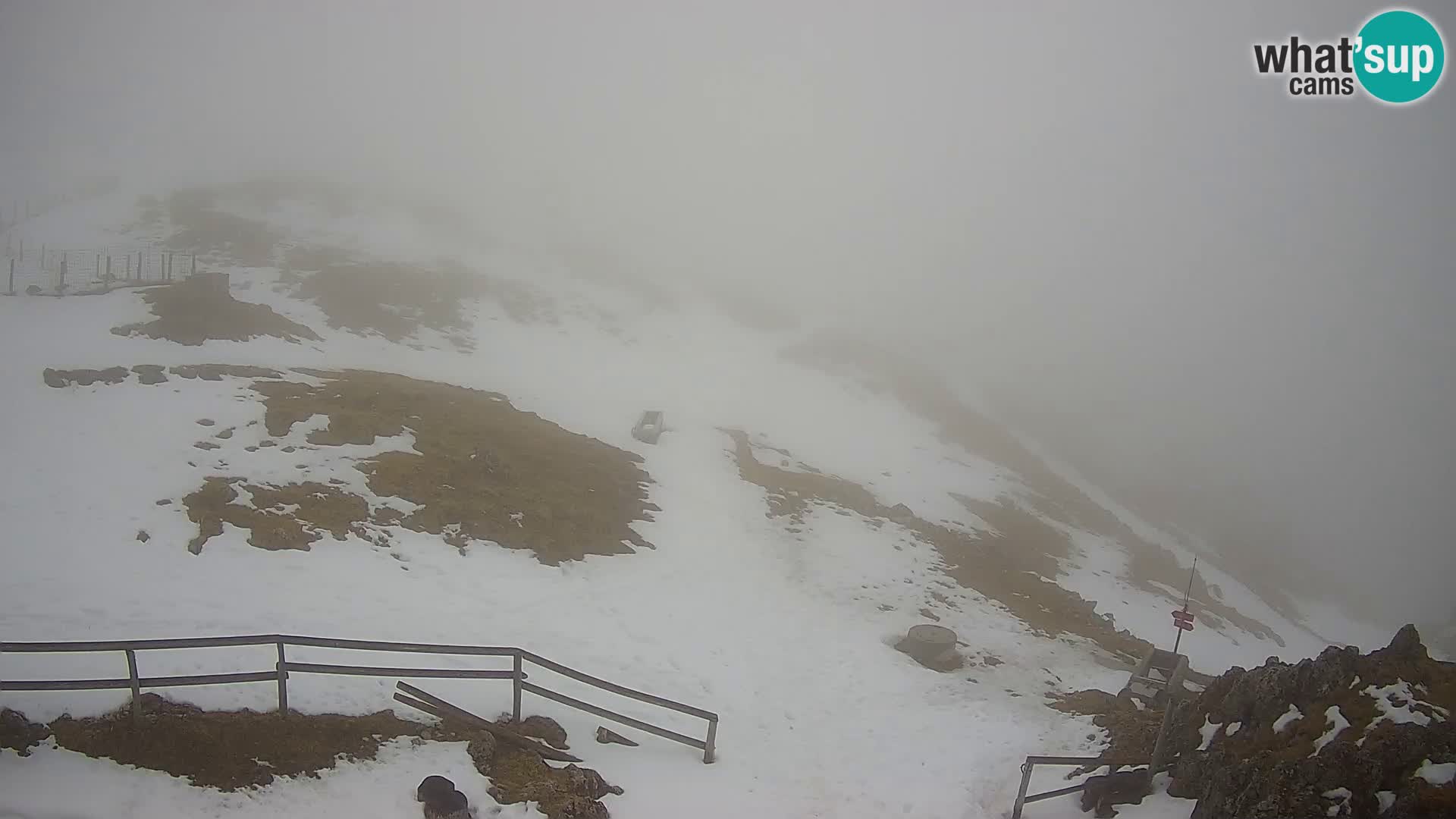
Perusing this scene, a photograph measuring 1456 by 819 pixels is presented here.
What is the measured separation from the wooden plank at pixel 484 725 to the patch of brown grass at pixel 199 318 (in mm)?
24355

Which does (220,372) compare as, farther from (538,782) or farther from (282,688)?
(538,782)

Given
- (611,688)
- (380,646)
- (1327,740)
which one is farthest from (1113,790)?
(380,646)

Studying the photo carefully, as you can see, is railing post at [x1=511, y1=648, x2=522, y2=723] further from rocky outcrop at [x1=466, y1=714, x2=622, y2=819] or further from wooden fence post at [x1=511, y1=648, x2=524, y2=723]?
rocky outcrop at [x1=466, y1=714, x2=622, y2=819]

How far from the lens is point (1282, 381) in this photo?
5699 inches

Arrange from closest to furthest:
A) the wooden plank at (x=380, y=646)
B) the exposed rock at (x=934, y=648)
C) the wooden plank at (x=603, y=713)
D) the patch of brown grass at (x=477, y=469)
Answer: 1. the wooden plank at (x=380, y=646)
2. the wooden plank at (x=603, y=713)
3. the exposed rock at (x=934, y=648)
4. the patch of brown grass at (x=477, y=469)

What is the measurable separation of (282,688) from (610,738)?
16.6 feet

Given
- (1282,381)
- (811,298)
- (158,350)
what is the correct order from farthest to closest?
(1282,381)
(811,298)
(158,350)

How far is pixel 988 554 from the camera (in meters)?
29.6

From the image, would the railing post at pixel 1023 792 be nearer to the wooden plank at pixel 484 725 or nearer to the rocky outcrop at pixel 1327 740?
the rocky outcrop at pixel 1327 740

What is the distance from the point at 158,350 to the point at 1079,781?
1233 inches

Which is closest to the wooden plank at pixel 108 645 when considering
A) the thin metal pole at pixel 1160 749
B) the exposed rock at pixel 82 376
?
the thin metal pole at pixel 1160 749

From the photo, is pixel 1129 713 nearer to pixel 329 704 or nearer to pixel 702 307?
pixel 329 704

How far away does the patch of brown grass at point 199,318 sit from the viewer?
27.3 meters

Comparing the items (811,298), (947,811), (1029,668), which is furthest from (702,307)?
(947,811)
